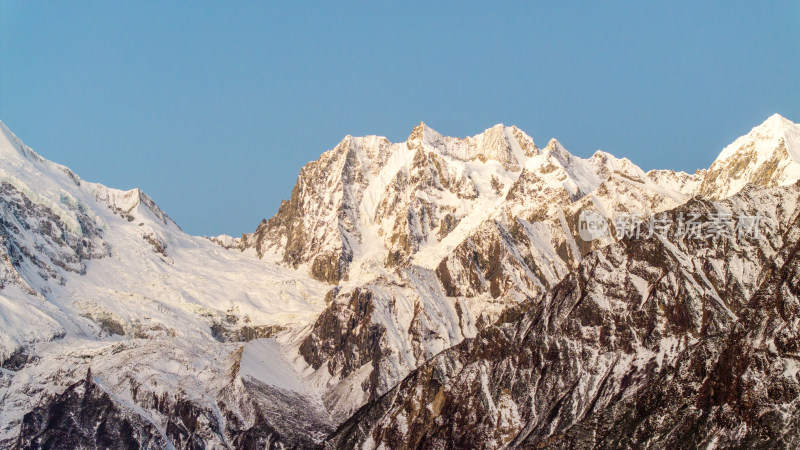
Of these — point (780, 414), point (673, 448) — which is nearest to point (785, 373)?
point (780, 414)

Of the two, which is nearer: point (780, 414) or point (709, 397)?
point (780, 414)

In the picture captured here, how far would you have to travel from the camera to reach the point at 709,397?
197 metres

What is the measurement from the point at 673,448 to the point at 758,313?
82.3 feet

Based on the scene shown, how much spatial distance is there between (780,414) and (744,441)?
21.3 feet

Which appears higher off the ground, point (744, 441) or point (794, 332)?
point (794, 332)

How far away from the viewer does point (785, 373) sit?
187 metres

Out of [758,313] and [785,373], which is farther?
[758,313]

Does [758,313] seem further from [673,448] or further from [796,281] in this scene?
[673,448]

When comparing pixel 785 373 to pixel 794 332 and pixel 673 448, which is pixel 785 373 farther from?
pixel 673 448

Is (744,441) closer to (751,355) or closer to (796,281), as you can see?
(751,355)

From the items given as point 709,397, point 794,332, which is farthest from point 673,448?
point 794,332

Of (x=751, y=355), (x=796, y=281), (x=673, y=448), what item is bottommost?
(x=673, y=448)

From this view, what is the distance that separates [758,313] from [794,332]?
30.1 feet

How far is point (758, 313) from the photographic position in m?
199
